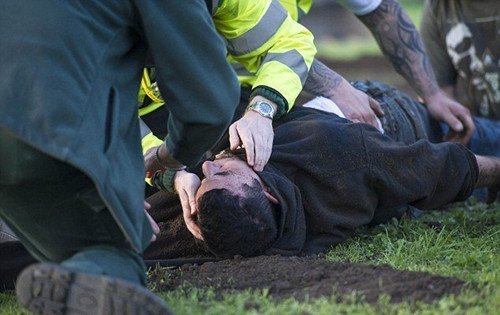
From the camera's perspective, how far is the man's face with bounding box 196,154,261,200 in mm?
3344

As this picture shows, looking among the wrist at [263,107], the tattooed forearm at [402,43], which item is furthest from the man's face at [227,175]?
the tattooed forearm at [402,43]

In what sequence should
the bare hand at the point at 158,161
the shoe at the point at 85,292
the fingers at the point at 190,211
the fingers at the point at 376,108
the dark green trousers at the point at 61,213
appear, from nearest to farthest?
the shoe at the point at 85,292
the dark green trousers at the point at 61,213
the bare hand at the point at 158,161
the fingers at the point at 190,211
the fingers at the point at 376,108

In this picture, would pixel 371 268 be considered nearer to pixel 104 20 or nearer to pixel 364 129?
pixel 364 129

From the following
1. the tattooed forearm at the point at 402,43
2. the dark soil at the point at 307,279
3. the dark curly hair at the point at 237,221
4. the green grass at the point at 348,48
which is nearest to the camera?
the dark soil at the point at 307,279

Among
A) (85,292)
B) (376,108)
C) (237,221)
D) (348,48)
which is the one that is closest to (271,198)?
(237,221)

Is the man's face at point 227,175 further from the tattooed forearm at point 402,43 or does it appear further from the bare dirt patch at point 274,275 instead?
the tattooed forearm at point 402,43

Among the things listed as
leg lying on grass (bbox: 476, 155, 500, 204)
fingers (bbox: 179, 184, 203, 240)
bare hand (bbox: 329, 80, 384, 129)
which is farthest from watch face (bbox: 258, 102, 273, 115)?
leg lying on grass (bbox: 476, 155, 500, 204)

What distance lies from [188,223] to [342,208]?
71 cm

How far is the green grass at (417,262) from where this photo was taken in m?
2.46

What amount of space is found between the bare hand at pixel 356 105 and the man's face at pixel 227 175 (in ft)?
2.86

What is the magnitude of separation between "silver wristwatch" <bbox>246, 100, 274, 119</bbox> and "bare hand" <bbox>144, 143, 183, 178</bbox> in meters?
0.45

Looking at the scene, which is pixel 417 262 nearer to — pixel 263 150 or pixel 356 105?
pixel 263 150

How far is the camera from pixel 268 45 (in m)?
3.64

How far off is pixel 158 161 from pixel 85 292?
1071 millimetres
